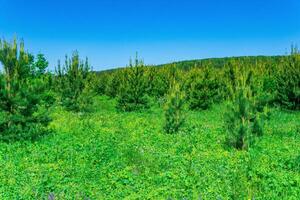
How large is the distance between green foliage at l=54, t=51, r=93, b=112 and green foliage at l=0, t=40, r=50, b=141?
586 inches

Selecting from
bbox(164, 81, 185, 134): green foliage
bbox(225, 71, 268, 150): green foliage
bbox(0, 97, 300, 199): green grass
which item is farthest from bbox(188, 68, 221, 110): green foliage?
bbox(225, 71, 268, 150): green foliage

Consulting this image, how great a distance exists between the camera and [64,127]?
24281 millimetres

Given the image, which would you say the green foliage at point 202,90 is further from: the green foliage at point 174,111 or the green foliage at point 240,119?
the green foliage at point 240,119

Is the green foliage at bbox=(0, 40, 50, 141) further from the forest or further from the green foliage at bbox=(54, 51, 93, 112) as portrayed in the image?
the green foliage at bbox=(54, 51, 93, 112)

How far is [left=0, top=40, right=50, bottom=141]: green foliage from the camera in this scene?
20375 mm

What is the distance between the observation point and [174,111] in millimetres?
23703

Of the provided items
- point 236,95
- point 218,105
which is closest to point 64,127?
point 236,95

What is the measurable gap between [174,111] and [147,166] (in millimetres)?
9283

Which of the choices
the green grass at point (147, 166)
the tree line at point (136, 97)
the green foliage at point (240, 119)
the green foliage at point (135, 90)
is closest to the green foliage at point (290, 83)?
the tree line at point (136, 97)

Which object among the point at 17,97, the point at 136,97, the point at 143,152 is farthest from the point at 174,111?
the point at 136,97

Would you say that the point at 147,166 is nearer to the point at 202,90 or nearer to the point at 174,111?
the point at 174,111

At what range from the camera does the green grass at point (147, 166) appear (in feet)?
38.4

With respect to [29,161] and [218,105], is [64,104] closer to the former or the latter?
[218,105]

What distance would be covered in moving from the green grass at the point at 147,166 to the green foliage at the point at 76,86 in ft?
44.7
